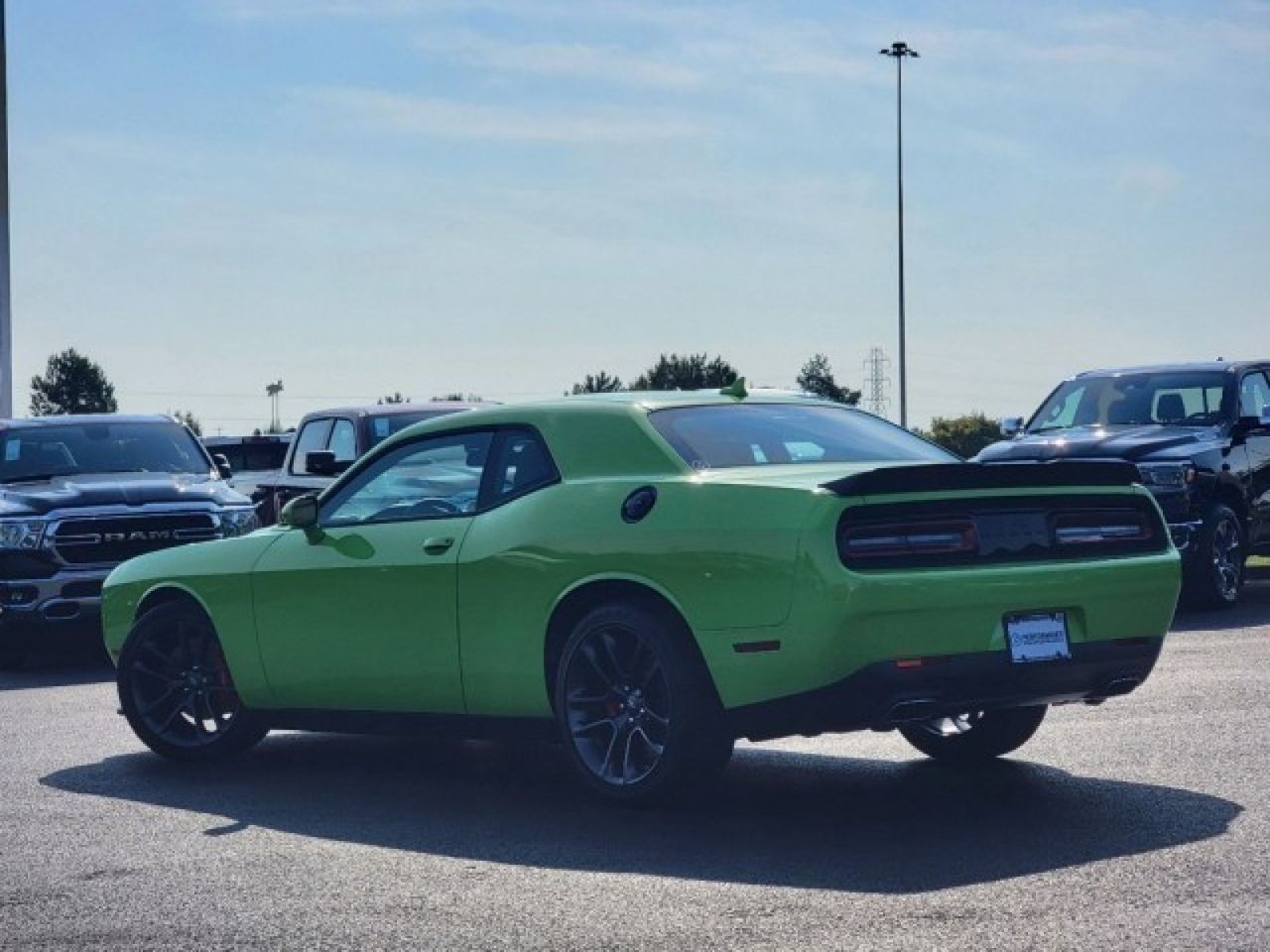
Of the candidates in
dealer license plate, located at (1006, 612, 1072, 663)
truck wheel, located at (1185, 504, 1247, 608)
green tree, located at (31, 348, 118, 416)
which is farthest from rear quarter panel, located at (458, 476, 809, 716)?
green tree, located at (31, 348, 118, 416)

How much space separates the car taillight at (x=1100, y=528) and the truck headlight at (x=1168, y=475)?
359 inches

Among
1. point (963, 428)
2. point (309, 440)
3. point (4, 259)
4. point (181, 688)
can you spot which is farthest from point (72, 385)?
point (181, 688)

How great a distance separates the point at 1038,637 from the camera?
8.04 m

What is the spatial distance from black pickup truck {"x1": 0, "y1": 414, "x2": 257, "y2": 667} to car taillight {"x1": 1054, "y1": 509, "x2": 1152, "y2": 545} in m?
9.20

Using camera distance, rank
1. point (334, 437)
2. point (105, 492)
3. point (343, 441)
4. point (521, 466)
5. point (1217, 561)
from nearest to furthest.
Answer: point (521, 466)
point (105, 492)
point (1217, 561)
point (343, 441)
point (334, 437)

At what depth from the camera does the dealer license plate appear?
313 inches

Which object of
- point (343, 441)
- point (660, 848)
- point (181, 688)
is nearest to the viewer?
point (660, 848)

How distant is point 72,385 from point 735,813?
152212mm

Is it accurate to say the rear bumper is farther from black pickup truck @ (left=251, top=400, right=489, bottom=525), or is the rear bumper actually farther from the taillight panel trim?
black pickup truck @ (left=251, top=400, right=489, bottom=525)

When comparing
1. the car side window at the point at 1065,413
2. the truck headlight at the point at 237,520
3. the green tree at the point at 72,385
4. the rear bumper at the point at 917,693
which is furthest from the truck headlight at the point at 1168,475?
the green tree at the point at 72,385

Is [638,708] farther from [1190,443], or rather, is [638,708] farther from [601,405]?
[1190,443]

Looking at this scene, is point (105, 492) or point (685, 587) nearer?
point (685, 587)

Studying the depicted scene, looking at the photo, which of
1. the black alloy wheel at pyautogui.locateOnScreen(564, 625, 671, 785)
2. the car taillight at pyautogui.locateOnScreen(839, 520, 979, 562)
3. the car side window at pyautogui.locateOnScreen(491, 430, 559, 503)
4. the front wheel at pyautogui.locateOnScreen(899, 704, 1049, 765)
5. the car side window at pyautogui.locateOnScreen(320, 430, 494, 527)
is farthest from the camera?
the front wheel at pyautogui.locateOnScreen(899, 704, 1049, 765)

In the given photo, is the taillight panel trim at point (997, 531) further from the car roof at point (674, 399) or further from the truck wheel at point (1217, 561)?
the truck wheel at point (1217, 561)
